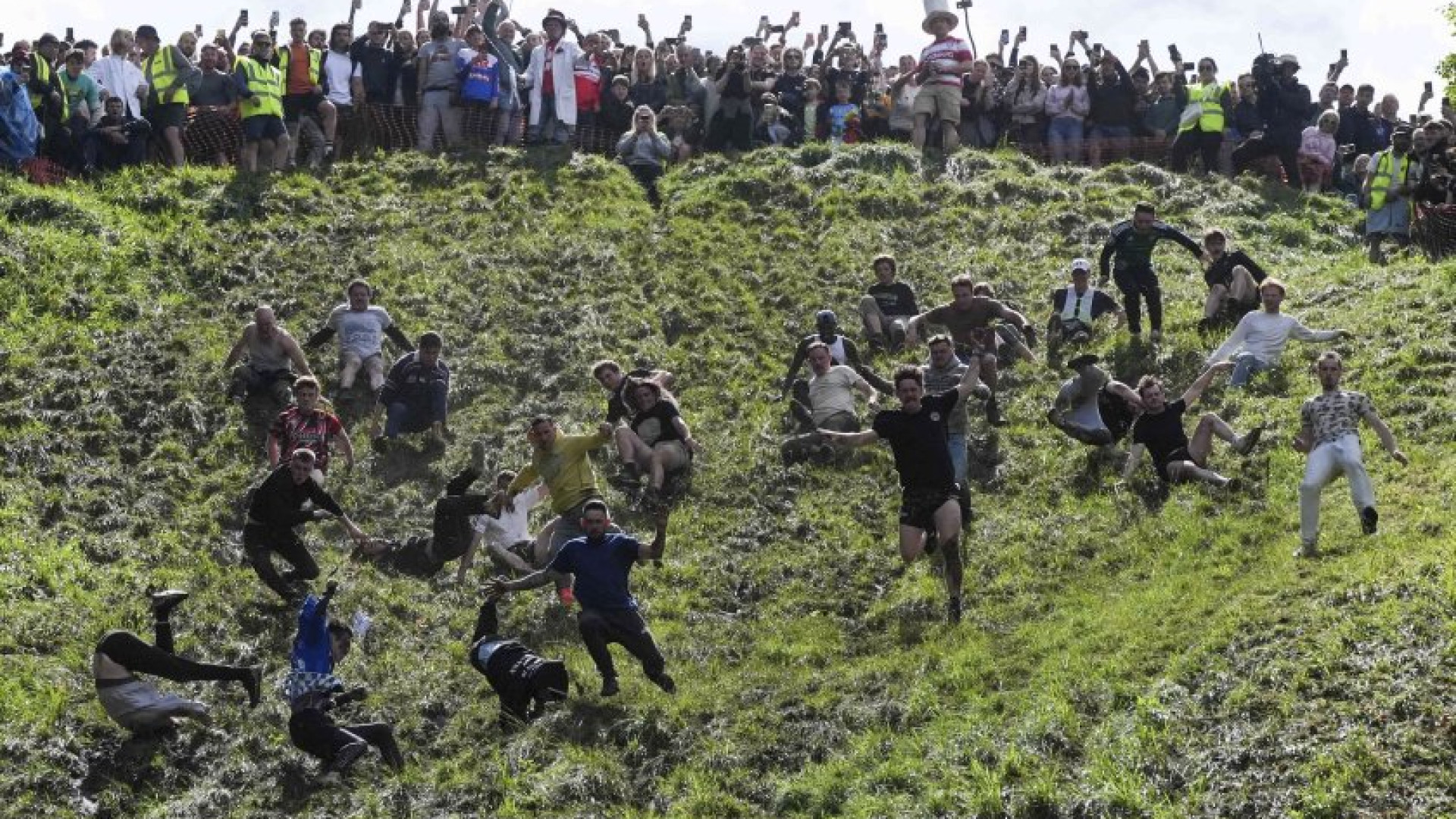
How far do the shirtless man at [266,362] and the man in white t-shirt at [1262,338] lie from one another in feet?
33.1

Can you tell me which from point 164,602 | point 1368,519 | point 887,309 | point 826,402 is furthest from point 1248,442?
point 164,602

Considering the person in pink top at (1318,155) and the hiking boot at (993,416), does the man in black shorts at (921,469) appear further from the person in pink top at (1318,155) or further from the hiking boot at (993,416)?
the person in pink top at (1318,155)

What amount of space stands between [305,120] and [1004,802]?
18.4m

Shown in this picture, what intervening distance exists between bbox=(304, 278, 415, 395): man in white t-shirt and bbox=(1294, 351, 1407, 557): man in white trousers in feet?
34.7

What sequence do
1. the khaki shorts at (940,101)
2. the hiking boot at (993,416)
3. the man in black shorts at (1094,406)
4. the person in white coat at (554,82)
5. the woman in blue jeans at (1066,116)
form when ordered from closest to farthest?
the man in black shorts at (1094,406) < the hiking boot at (993,416) < the person in white coat at (554,82) < the khaki shorts at (940,101) < the woman in blue jeans at (1066,116)

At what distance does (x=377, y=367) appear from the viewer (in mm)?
23859

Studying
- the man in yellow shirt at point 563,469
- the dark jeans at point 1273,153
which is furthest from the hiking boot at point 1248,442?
the dark jeans at point 1273,153

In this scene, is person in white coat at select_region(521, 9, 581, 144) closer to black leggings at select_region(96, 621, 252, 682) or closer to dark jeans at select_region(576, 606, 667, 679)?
dark jeans at select_region(576, 606, 667, 679)

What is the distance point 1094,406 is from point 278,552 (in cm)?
851

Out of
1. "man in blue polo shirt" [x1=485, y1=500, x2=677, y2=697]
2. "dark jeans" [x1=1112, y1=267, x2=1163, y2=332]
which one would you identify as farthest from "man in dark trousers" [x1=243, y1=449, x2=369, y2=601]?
"dark jeans" [x1=1112, y1=267, x2=1163, y2=332]

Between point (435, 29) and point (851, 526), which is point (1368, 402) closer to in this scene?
point (851, 526)

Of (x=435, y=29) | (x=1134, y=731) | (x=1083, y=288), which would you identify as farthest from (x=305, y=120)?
(x=1134, y=731)

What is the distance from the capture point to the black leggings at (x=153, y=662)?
16.9 meters

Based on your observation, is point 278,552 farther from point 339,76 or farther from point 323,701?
point 339,76
